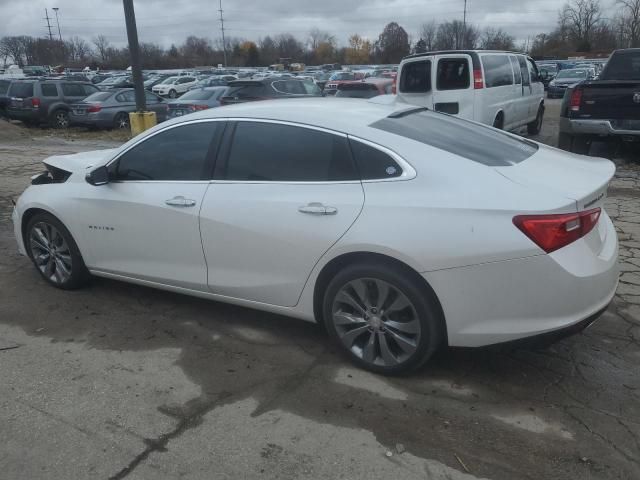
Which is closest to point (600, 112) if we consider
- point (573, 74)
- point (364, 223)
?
point (364, 223)

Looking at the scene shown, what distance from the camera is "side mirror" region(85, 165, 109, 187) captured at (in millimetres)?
4180

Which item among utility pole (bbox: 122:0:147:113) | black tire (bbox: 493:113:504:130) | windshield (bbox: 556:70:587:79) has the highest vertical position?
utility pole (bbox: 122:0:147:113)

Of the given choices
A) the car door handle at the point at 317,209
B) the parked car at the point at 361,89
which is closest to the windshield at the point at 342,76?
the parked car at the point at 361,89

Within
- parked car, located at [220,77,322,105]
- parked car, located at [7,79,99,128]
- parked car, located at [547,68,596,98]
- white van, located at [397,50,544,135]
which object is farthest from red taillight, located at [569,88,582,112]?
parked car, located at [547,68,596,98]

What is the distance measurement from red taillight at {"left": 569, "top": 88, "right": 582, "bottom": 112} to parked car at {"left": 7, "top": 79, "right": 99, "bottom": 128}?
52.2 ft

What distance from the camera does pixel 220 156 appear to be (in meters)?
3.83

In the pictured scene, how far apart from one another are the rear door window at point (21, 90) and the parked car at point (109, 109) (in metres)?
2.32

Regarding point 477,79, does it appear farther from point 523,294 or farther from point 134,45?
point 523,294

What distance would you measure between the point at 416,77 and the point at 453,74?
2.21 feet

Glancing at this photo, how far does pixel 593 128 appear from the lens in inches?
343

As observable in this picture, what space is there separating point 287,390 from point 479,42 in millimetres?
93420

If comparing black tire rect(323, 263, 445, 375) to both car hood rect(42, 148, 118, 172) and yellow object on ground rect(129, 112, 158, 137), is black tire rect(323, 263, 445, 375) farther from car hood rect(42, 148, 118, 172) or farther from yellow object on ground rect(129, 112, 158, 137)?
yellow object on ground rect(129, 112, 158, 137)

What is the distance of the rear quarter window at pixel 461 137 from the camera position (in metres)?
3.31

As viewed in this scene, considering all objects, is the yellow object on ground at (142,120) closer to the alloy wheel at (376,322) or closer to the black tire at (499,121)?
the black tire at (499,121)
